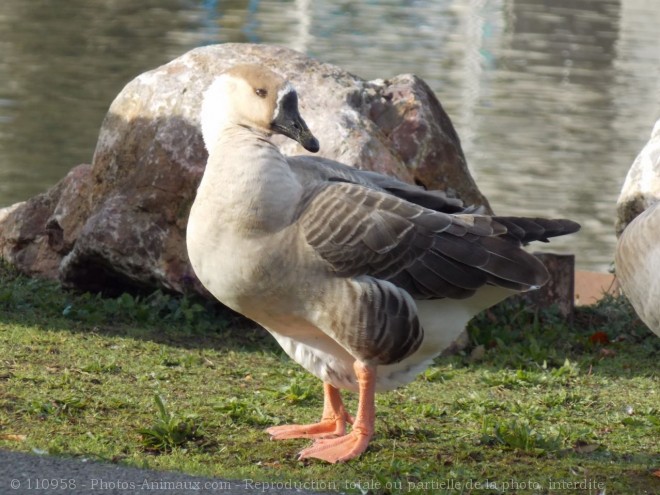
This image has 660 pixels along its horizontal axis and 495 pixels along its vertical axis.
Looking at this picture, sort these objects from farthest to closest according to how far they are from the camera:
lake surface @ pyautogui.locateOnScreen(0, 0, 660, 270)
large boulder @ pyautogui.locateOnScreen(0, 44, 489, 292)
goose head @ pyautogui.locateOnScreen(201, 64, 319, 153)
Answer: lake surface @ pyautogui.locateOnScreen(0, 0, 660, 270)
large boulder @ pyautogui.locateOnScreen(0, 44, 489, 292)
goose head @ pyautogui.locateOnScreen(201, 64, 319, 153)

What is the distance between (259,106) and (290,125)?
16 cm

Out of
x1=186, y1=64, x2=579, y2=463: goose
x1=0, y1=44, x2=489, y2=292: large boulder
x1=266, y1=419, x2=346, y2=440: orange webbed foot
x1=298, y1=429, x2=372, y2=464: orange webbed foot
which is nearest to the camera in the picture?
x1=186, y1=64, x2=579, y2=463: goose

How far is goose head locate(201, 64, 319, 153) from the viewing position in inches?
190

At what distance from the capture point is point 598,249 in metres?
10.8

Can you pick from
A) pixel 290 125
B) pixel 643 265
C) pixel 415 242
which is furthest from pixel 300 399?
pixel 643 265

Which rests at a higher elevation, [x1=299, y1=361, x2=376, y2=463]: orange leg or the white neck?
the white neck

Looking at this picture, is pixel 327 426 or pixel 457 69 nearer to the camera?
pixel 327 426

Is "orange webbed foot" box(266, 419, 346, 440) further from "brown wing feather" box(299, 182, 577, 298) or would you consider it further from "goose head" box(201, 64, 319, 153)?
"goose head" box(201, 64, 319, 153)

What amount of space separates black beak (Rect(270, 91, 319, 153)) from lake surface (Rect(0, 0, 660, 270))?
5.96 meters

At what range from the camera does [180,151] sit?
7.20 metres

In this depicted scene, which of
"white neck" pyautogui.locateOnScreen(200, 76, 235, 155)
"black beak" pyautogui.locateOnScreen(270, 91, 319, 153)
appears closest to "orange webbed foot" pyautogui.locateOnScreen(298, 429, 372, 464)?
"black beak" pyautogui.locateOnScreen(270, 91, 319, 153)

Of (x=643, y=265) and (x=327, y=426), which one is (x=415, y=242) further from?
(x=643, y=265)

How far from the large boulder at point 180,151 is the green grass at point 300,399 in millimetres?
265

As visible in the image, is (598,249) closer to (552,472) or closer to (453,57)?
(552,472)
